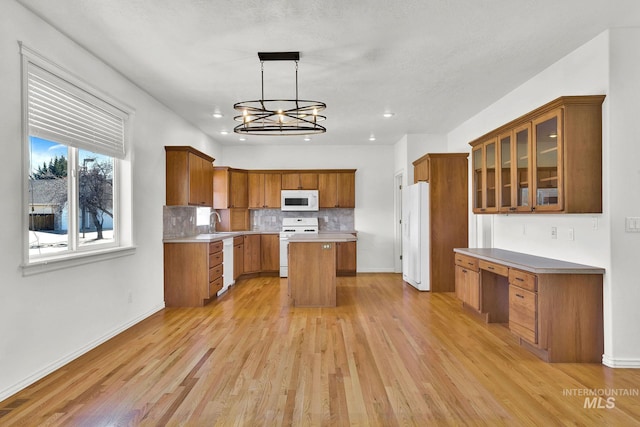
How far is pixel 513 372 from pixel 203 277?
381 centimetres

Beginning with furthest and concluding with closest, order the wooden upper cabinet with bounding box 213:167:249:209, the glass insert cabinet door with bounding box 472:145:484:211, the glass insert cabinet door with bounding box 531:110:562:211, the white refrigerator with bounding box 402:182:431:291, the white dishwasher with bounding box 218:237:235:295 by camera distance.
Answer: the wooden upper cabinet with bounding box 213:167:249:209 → the white refrigerator with bounding box 402:182:431:291 → the white dishwasher with bounding box 218:237:235:295 → the glass insert cabinet door with bounding box 472:145:484:211 → the glass insert cabinet door with bounding box 531:110:562:211

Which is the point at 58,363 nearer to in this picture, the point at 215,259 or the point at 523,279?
the point at 215,259

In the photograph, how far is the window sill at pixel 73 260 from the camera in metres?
2.85

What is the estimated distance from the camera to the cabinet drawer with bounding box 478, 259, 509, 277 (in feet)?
12.4

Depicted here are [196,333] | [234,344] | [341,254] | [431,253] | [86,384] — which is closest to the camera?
[86,384]

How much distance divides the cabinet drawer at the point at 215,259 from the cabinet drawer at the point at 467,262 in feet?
10.9

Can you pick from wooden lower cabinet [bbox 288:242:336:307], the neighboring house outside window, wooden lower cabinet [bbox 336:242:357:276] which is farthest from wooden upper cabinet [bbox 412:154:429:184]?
the neighboring house outside window

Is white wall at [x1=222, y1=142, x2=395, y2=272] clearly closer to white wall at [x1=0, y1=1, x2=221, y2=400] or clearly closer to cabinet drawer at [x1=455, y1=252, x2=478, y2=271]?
cabinet drawer at [x1=455, y1=252, x2=478, y2=271]

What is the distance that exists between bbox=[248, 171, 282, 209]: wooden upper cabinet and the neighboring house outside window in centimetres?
372

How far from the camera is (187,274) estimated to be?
519 centimetres

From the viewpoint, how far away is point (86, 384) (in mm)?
2818

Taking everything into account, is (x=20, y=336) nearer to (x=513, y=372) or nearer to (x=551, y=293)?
(x=513, y=372)

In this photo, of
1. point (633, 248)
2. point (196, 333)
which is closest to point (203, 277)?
point (196, 333)

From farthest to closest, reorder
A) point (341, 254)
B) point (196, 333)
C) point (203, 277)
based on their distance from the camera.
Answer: point (341, 254) → point (203, 277) → point (196, 333)
